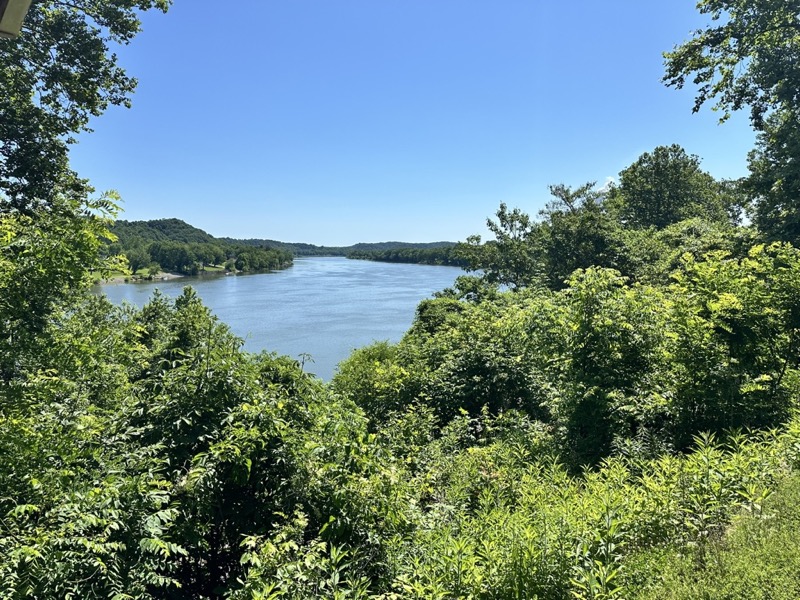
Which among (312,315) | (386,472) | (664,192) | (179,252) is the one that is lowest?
(312,315)

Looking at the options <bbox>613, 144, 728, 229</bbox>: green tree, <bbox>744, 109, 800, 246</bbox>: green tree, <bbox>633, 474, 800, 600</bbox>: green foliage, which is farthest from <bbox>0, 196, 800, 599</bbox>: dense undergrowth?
<bbox>613, 144, 728, 229</bbox>: green tree

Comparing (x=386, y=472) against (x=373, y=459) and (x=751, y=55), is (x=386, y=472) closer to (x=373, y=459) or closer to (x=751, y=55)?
(x=373, y=459)

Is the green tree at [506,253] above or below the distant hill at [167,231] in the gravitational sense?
below

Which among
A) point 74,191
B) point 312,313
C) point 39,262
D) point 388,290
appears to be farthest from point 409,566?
point 388,290

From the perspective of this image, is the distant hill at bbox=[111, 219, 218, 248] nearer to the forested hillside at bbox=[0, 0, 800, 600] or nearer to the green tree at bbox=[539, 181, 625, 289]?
the green tree at bbox=[539, 181, 625, 289]

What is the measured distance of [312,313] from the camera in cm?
4269

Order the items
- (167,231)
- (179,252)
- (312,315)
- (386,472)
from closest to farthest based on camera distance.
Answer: (386,472), (312,315), (179,252), (167,231)

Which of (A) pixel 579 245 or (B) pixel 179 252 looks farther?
(B) pixel 179 252

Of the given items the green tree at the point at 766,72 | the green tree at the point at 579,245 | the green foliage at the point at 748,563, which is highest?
the green tree at the point at 766,72

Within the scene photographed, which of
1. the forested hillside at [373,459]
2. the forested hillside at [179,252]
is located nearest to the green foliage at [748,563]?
the forested hillside at [373,459]

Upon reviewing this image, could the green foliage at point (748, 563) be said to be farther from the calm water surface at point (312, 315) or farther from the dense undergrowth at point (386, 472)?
the calm water surface at point (312, 315)

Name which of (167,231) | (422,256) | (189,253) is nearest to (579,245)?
(189,253)

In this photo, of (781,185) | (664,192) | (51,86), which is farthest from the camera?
(664,192)

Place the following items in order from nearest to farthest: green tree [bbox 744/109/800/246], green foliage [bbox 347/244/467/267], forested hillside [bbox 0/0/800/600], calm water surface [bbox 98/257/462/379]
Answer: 1. forested hillside [bbox 0/0/800/600]
2. green tree [bbox 744/109/800/246]
3. calm water surface [bbox 98/257/462/379]
4. green foliage [bbox 347/244/467/267]
